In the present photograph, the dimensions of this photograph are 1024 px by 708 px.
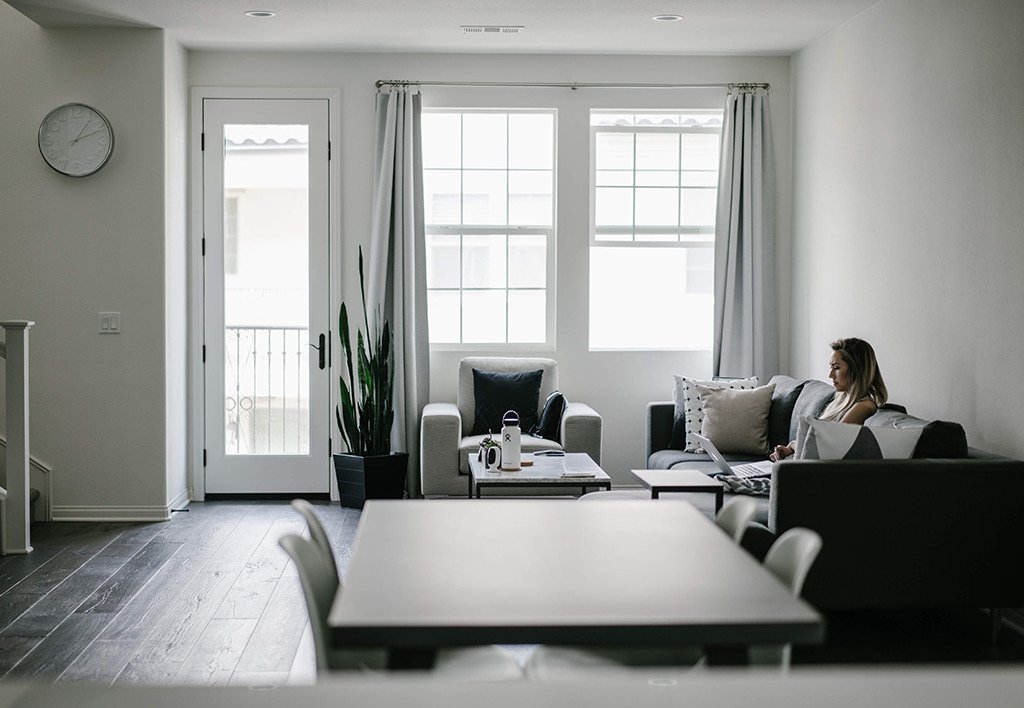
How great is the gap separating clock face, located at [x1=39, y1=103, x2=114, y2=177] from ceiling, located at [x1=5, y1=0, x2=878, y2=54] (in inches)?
19.3

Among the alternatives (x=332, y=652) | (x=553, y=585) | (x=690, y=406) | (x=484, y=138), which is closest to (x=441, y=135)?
(x=484, y=138)

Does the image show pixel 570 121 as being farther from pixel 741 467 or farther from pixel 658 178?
pixel 741 467

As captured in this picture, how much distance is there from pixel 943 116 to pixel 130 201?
4.28 m

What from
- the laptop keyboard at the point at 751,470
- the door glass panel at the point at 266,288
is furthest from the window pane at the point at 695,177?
the laptop keyboard at the point at 751,470

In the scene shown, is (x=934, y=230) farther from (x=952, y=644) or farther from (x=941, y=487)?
(x=952, y=644)

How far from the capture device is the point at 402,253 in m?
6.77

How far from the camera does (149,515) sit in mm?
6242

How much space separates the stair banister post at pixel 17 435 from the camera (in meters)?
5.33

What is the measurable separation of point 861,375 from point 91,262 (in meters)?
4.19

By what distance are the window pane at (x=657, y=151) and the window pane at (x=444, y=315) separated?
147 centimetres

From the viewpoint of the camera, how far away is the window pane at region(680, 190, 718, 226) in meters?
7.11

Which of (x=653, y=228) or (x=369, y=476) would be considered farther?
(x=653, y=228)

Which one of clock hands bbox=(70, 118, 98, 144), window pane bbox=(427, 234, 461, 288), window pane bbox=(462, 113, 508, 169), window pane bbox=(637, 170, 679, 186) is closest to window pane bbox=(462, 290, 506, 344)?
window pane bbox=(427, 234, 461, 288)

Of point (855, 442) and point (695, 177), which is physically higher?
point (695, 177)
